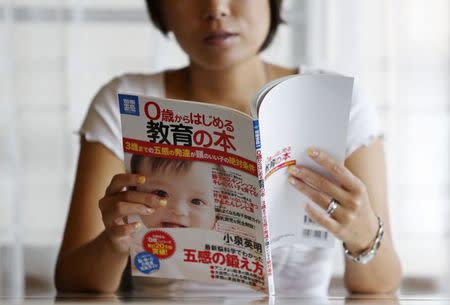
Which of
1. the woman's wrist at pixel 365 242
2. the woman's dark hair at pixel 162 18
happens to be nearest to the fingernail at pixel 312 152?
the woman's wrist at pixel 365 242

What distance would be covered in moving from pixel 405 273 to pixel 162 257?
177 centimetres

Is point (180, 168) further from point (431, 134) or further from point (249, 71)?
point (431, 134)

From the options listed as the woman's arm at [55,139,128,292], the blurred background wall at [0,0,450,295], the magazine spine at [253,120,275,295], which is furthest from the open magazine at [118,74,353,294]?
the blurred background wall at [0,0,450,295]

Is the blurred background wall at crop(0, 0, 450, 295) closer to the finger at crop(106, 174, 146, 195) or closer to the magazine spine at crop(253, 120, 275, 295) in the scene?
the finger at crop(106, 174, 146, 195)

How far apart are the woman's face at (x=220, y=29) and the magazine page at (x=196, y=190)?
0.35 metres

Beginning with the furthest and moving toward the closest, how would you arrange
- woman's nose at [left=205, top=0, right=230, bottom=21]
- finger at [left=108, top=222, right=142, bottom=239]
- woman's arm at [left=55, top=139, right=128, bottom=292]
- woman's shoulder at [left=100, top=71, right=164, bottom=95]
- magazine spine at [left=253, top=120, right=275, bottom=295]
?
woman's shoulder at [left=100, top=71, right=164, bottom=95] → woman's nose at [left=205, top=0, right=230, bottom=21] → woman's arm at [left=55, top=139, right=128, bottom=292] → finger at [left=108, top=222, right=142, bottom=239] → magazine spine at [left=253, top=120, right=275, bottom=295]

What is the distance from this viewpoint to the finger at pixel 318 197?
100 cm

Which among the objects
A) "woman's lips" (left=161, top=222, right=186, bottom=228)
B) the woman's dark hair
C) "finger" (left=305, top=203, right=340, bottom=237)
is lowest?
"woman's lips" (left=161, top=222, right=186, bottom=228)

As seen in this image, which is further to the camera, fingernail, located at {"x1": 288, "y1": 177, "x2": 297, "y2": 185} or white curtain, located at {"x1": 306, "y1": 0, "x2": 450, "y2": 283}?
white curtain, located at {"x1": 306, "y1": 0, "x2": 450, "y2": 283}

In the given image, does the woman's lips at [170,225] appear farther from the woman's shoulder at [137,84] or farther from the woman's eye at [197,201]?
the woman's shoulder at [137,84]

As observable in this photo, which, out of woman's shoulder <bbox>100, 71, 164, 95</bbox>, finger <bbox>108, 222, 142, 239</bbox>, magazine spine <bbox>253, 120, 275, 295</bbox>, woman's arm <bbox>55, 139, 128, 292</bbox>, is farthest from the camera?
woman's shoulder <bbox>100, 71, 164, 95</bbox>

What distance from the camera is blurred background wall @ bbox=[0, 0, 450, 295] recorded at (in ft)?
8.27

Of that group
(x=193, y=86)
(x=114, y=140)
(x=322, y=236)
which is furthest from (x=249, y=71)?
(x=322, y=236)

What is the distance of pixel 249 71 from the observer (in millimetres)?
1342
